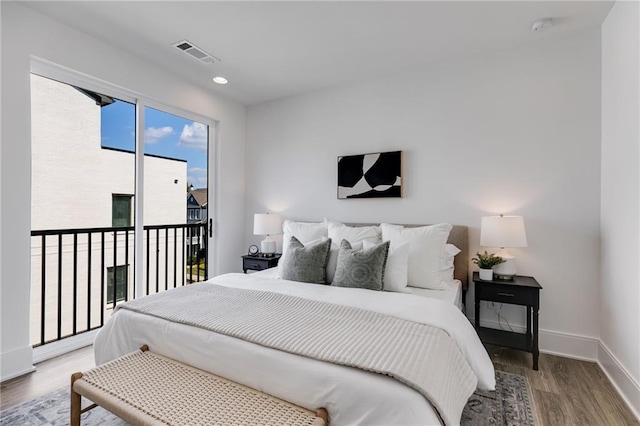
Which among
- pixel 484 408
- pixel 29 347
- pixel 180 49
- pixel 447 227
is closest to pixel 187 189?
pixel 180 49

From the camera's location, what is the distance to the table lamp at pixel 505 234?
2.53 meters

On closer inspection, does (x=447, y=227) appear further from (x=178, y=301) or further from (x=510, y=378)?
(x=178, y=301)

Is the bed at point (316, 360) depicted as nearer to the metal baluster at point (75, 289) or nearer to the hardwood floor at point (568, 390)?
the hardwood floor at point (568, 390)

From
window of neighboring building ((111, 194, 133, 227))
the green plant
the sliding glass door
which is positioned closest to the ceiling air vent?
the sliding glass door

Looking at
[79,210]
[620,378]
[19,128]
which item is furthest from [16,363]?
[620,378]

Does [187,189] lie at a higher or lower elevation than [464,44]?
lower

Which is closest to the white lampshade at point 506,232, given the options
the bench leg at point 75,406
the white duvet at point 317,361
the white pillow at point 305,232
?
the white duvet at point 317,361

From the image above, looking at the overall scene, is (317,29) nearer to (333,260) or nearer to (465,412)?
(333,260)

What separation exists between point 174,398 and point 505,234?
2.51m

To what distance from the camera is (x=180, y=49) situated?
113 inches

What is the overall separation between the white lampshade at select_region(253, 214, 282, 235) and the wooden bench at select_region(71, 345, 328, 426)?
2.18m

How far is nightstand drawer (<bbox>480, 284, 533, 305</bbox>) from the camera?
2.46m

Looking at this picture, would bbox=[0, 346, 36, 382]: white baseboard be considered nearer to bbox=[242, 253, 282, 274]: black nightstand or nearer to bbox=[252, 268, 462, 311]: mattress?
bbox=[242, 253, 282, 274]: black nightstand

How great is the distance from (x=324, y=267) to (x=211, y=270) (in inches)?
80.6
